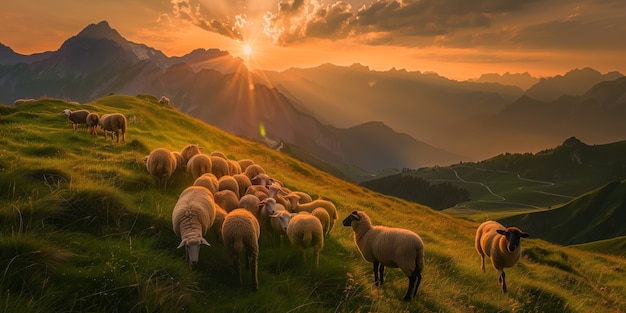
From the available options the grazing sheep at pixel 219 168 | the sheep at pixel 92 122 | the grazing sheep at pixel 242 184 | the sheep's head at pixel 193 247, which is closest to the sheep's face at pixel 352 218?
the sheep's head at pixel 193 247

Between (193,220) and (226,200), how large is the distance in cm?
333

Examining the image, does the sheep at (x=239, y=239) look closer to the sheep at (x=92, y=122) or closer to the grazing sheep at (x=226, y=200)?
the grazing sheep at (x=226, y=200)

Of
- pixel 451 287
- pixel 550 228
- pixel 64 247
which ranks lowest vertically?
pixel 550 228

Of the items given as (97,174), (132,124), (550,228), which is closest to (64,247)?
(97,174)

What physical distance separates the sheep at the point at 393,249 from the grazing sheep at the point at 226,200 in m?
4.13

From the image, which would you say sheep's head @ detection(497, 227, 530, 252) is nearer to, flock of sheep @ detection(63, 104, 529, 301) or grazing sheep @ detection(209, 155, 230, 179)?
flock of sheep @ detection(63, 104, 529, 301)

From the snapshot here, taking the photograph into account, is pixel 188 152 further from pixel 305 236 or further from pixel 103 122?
pixel 305 236

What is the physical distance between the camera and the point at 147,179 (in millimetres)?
13648

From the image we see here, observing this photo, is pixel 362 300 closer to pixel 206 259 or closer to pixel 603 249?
pixel 206 259

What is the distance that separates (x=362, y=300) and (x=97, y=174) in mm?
9915

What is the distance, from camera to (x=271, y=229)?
1177 centimetres

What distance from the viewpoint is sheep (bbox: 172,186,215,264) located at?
7730mm

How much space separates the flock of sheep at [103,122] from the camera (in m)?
21.7

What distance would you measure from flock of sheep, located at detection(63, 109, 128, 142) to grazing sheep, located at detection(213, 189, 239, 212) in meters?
13.0
